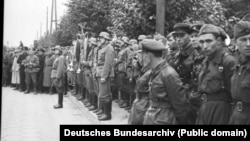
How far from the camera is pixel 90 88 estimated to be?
8.48 metres

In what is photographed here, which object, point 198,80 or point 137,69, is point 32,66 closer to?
point 137,69

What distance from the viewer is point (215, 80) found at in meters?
3.18

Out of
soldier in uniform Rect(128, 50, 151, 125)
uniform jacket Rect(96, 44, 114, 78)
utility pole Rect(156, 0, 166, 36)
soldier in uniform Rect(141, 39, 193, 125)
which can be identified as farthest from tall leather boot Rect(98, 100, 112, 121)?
soldier in uniform Rect(141, 39, 193, 125)

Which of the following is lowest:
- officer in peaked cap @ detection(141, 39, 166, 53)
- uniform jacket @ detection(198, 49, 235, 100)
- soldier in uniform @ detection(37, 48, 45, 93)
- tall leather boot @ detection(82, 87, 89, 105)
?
tall leather boot @ detection(82, 87, 89, 105)

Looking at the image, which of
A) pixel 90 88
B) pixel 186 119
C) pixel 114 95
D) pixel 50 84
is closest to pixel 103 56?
pixel 90 88

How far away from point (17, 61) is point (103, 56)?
632cm

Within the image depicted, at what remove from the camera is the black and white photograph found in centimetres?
321

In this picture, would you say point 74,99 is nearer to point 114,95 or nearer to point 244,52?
point 114,95

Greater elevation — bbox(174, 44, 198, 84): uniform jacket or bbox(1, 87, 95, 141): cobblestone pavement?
bbox(174, 44, 198, 84): uniform jacket

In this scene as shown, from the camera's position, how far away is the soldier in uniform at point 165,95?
323 centimetres

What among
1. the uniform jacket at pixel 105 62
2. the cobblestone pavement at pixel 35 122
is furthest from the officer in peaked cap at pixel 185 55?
the uniform jacket at pixel 105 62

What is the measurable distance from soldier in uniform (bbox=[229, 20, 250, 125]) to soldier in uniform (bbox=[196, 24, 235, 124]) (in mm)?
142

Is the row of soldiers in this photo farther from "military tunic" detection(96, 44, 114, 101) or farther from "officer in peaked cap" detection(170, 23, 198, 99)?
"military tunic" detection(96, 44, 114, 101)

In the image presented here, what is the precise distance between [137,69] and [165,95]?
12.1 feet
